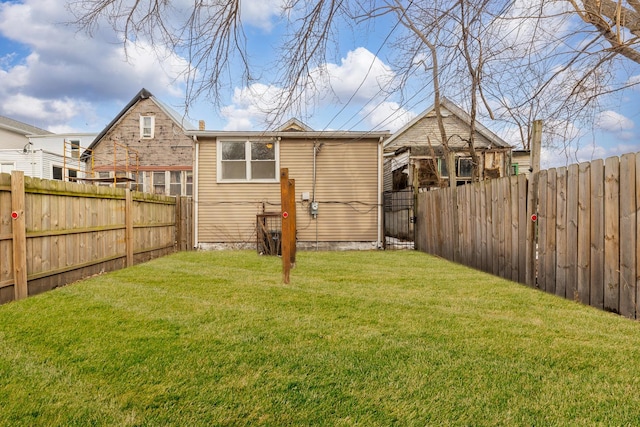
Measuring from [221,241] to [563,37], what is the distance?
9.76 meters

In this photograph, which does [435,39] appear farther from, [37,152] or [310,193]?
[37,152]

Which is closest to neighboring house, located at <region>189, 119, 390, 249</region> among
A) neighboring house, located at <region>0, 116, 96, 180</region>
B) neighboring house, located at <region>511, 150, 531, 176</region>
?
neighboring house, located at <region>0, 116, 96, 180</region>

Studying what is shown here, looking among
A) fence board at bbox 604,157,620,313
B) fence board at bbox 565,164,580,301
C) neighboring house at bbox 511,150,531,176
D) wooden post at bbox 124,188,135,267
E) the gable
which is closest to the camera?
fence board at bbox 604,157,620,313

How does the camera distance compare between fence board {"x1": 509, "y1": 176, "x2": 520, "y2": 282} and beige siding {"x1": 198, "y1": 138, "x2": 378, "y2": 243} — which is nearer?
fence board {"x1": 509, "y1": 176, "x2": 520, "y2": 282}

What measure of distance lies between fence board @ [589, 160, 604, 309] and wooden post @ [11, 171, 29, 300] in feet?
22.4

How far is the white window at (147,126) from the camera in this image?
18.6 m

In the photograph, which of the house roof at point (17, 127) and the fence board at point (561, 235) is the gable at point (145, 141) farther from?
the fence board at point (561, 235)

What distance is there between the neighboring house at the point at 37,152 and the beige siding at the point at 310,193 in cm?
592

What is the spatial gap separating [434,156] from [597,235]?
30.4 feet

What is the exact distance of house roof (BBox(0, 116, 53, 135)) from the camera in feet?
73.8

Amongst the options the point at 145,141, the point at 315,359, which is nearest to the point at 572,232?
the point at 315,359

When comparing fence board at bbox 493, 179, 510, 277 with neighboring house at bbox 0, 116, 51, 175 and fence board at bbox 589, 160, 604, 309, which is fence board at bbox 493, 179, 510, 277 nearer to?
fence board at bbox 589, 160, 604, 309

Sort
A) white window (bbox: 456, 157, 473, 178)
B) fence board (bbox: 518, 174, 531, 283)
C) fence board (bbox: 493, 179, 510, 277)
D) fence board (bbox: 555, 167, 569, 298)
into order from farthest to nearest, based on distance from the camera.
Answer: white window (bbox: 456, 157, 473, 178)
fence board (bbox: 493, 179, 510, 277)
fence board (bbox: 518, 174, 531, 283)
fence board (bbox: 555, 167, 569, 298)

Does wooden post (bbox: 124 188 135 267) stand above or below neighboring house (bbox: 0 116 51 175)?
below
